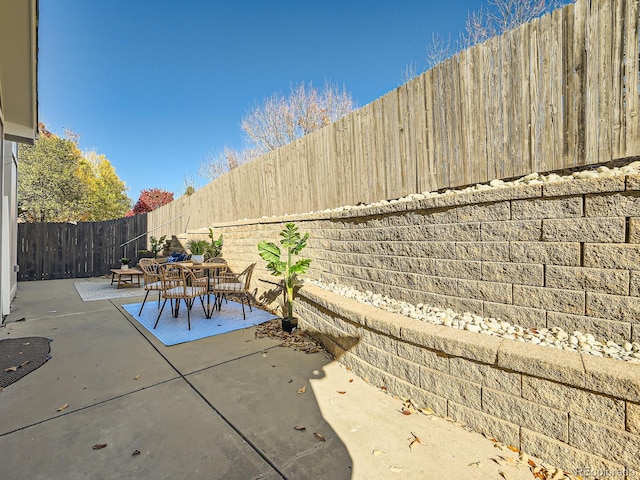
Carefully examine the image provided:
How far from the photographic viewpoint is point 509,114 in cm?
A: 241

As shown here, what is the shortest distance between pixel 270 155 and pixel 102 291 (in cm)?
579

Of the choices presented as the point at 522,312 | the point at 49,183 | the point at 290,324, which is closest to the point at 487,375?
the point at 522,312

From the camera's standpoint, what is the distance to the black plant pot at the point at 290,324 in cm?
404

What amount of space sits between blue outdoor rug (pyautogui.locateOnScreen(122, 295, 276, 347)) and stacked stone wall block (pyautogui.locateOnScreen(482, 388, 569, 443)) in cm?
332

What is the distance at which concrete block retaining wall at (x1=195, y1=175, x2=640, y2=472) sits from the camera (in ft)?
5.12

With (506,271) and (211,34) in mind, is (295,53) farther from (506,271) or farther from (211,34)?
(506,271)

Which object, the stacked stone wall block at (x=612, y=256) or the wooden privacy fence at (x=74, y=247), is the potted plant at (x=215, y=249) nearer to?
the wooden privacy fence at (x=74, y=247)

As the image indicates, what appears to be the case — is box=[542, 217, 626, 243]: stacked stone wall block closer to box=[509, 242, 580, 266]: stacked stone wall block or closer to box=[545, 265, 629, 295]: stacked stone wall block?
box=[509, 242, 580, 266]: stacked stone wall block

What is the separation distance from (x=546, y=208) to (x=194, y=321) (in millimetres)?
4670

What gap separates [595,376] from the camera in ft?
4.94

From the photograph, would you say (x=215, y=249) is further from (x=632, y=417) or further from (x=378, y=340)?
(x=632, y=417)

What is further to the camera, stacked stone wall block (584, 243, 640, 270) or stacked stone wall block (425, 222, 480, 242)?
stacked stone wall block (425, 222, 480, 242)

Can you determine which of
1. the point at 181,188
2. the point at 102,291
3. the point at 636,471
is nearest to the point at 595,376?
the point at 636,471

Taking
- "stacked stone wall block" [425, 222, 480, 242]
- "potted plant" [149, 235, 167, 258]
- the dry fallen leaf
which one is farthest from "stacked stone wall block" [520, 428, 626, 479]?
"potted plant" [149, 235, 167, 258]
